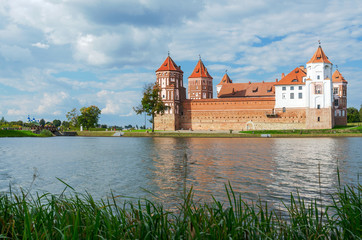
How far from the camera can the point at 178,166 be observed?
54.5 ft

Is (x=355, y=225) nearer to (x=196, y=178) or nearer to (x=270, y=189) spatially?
(x=270, y=189)

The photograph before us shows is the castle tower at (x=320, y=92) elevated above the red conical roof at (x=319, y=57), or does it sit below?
below

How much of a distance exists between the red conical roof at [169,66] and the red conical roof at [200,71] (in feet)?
31.8

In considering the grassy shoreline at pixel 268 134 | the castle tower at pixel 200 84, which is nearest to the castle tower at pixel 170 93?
the castle tower at pixel 200 84

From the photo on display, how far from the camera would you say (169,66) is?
7206cm

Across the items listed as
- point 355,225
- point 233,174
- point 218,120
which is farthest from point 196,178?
point 218,120

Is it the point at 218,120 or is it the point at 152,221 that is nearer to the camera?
the point at 152,221

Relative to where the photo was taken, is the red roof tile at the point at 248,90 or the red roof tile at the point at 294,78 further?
the red roof tile at the point at 248,90

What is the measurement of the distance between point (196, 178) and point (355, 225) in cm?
868

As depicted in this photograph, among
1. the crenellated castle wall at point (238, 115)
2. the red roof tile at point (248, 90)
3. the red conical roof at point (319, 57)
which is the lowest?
the crenellated castle wall at point (238, 115)

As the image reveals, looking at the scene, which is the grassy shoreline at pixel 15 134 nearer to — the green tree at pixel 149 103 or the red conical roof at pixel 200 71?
the green tree at pixel 149 103

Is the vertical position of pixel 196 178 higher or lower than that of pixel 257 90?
lower

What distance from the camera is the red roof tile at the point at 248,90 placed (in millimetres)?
76438

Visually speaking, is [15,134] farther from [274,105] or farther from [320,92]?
[320,92]
